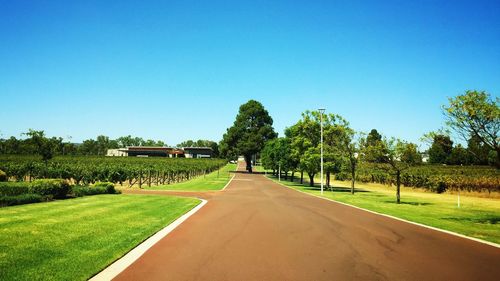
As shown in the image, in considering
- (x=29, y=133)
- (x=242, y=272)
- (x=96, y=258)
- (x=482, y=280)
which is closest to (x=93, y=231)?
(x=96, y=258)

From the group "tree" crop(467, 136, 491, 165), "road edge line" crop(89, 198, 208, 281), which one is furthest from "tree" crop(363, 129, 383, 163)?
"road edge line" crop(89, 198, 208, 281)

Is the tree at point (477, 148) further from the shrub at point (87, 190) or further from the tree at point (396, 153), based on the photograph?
the shrub at point (87, 190)

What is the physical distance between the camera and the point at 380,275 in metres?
6.93

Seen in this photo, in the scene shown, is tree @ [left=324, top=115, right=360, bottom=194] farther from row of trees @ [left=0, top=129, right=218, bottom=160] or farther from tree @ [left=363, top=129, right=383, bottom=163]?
row of trees @ [left=0, top=129, right=218, bottom=160]

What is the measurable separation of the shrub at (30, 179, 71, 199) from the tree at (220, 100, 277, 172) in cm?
6288

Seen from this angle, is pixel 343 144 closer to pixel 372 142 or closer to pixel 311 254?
pixel 372 142

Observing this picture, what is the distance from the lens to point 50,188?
19.3 meters

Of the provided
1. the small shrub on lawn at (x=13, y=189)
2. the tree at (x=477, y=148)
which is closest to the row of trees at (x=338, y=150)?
the tree at (x=477, y=148)

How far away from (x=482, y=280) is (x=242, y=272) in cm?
508

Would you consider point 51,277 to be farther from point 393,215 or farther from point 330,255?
point 393,215

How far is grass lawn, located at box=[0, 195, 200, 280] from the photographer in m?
6.44

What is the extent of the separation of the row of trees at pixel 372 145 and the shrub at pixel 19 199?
894 inches

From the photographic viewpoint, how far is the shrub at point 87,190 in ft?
72.8

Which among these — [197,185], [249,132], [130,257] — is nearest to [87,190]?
[197,185]
